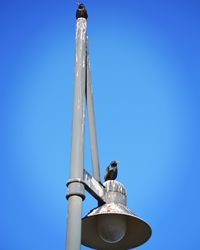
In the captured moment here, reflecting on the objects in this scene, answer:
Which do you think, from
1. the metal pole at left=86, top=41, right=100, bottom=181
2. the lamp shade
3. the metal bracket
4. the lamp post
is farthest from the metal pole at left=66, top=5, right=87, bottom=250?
the metal pole at left=86, top=41, right=100, bottom=181

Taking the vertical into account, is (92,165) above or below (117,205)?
above

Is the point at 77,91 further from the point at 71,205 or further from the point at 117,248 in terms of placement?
the point at 117,248

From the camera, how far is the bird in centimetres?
454

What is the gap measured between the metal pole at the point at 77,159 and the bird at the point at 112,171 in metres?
0.69

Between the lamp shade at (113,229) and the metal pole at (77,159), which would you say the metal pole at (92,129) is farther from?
the metal pole at (77,159)

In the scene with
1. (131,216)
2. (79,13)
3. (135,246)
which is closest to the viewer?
(131,216)

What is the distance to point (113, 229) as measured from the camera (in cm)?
418

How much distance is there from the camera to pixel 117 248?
448cm

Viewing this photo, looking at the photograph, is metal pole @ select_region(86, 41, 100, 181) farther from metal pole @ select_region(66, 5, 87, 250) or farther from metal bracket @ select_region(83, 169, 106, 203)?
metal pole @ select_region(66, 5, 87, 250)

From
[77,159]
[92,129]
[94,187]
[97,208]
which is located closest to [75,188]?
[77,159]

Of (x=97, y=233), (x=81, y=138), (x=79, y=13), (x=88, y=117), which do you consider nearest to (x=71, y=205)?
(x=81, y=138)

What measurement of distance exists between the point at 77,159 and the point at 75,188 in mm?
238

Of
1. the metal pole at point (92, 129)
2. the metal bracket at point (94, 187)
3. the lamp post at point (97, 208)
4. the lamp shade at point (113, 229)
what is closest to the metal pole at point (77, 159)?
the lamp post at point (97, 208)

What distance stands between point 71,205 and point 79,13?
7.28ft
